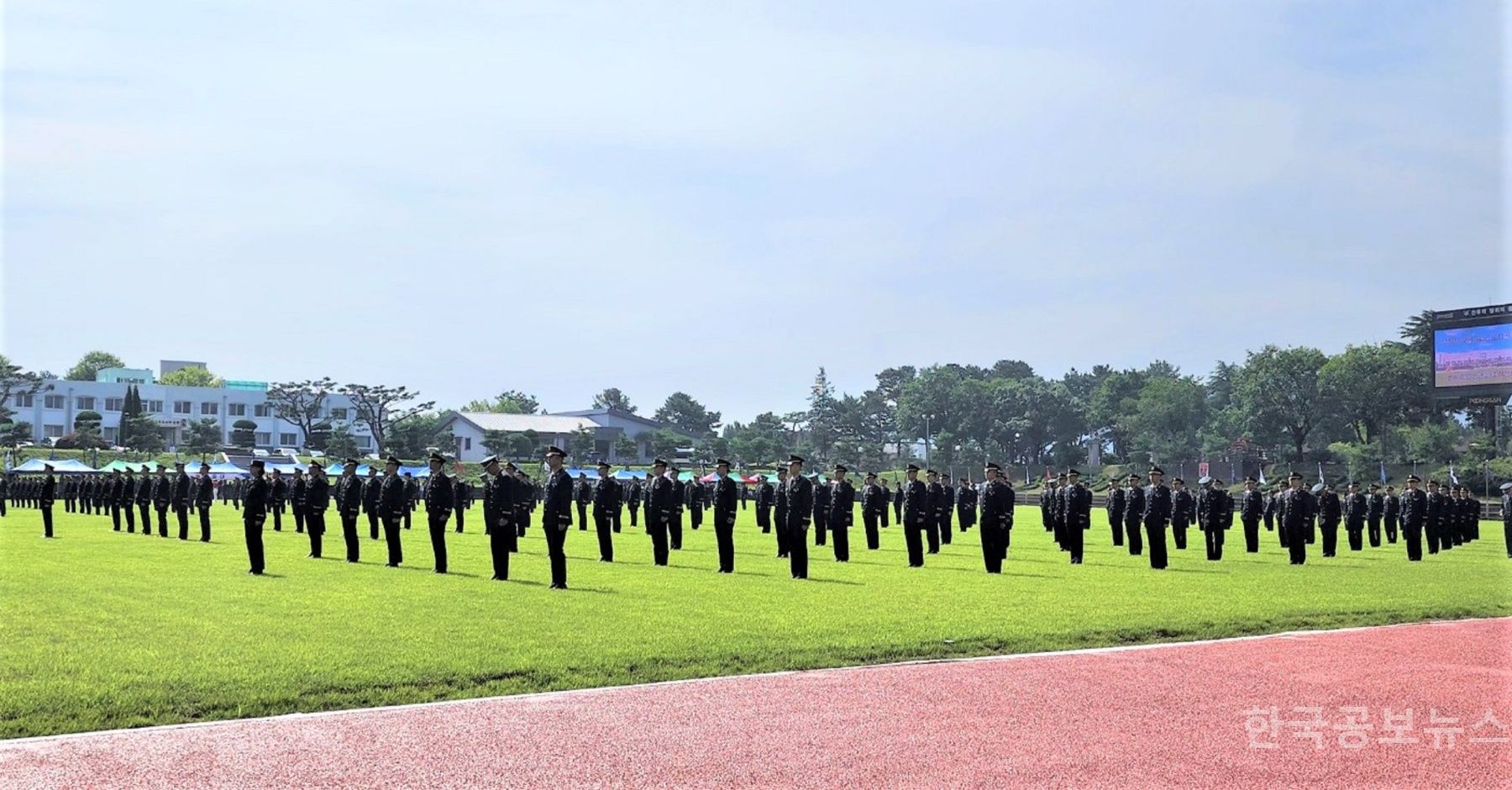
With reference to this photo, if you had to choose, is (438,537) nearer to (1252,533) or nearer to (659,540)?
(659,540)

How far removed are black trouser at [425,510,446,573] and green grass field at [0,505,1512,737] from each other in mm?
287

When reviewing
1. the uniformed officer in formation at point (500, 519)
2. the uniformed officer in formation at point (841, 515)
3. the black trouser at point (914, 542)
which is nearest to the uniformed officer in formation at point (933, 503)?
the uniformed officer in formation at point (841, 515)

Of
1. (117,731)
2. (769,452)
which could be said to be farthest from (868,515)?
(769,452)

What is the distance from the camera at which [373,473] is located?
2781 cm

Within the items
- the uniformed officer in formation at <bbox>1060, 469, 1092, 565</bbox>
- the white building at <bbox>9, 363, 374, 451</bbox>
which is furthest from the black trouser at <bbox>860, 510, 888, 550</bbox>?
the white building at <bbox>9, 363, 374, 451</bbox>

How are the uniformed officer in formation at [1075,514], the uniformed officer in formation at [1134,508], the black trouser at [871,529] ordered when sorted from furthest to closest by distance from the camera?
the black trouser at [871,529], the uniformed officer in formation at [1134,508], the uniformed officer in formation at [1075,514]

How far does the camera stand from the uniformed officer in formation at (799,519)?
65.9 ft

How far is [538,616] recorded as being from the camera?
14.0 metres

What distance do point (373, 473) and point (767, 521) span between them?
41.8 feet

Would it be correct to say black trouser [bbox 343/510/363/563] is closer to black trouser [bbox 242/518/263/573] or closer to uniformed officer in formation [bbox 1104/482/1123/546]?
black trouser [bbox 242/518/263/573]

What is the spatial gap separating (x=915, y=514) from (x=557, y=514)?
8.00m

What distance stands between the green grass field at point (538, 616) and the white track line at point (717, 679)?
0.22m

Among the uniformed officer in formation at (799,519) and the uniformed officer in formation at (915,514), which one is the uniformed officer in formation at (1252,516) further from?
the uniformed officer in formation at (799,519)

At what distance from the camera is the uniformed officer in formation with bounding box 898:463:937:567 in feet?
76.7
